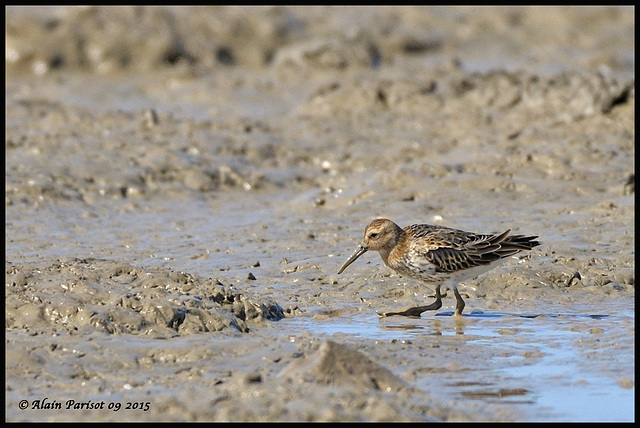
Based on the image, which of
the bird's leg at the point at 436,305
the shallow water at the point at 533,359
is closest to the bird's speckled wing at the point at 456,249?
the bird's leg at the point at 436,305

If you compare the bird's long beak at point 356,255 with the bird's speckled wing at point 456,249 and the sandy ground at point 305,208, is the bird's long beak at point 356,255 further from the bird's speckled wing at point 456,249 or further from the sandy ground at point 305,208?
Answer: the bird's speckled wing at point 456,249

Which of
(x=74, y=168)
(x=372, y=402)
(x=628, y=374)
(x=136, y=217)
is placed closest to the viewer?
(x=372, y=402)

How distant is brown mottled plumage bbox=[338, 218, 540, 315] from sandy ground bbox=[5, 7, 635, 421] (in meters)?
0.30

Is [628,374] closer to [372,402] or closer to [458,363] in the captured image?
[458,363]

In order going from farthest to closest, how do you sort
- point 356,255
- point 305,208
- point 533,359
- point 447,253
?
point 305,208, point 356,255, point 447,253, point 533,359

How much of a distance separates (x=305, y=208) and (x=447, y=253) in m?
3.45

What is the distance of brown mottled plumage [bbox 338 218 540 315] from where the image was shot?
26.6 ft

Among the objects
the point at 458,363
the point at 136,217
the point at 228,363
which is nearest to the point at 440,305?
the point at 458,363

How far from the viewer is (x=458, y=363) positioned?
6.54 meters

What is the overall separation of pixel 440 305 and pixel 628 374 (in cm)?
213

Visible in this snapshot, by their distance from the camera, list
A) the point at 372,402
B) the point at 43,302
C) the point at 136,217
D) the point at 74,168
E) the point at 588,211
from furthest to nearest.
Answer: the point at 74,168 < the point at 136,217 < the point at 588,211 < the point at 43,302 < the point at 372,402

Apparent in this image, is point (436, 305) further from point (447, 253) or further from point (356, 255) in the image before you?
point (356, 255)

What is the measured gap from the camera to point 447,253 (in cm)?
812

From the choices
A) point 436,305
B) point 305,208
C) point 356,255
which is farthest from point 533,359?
point 305,208
